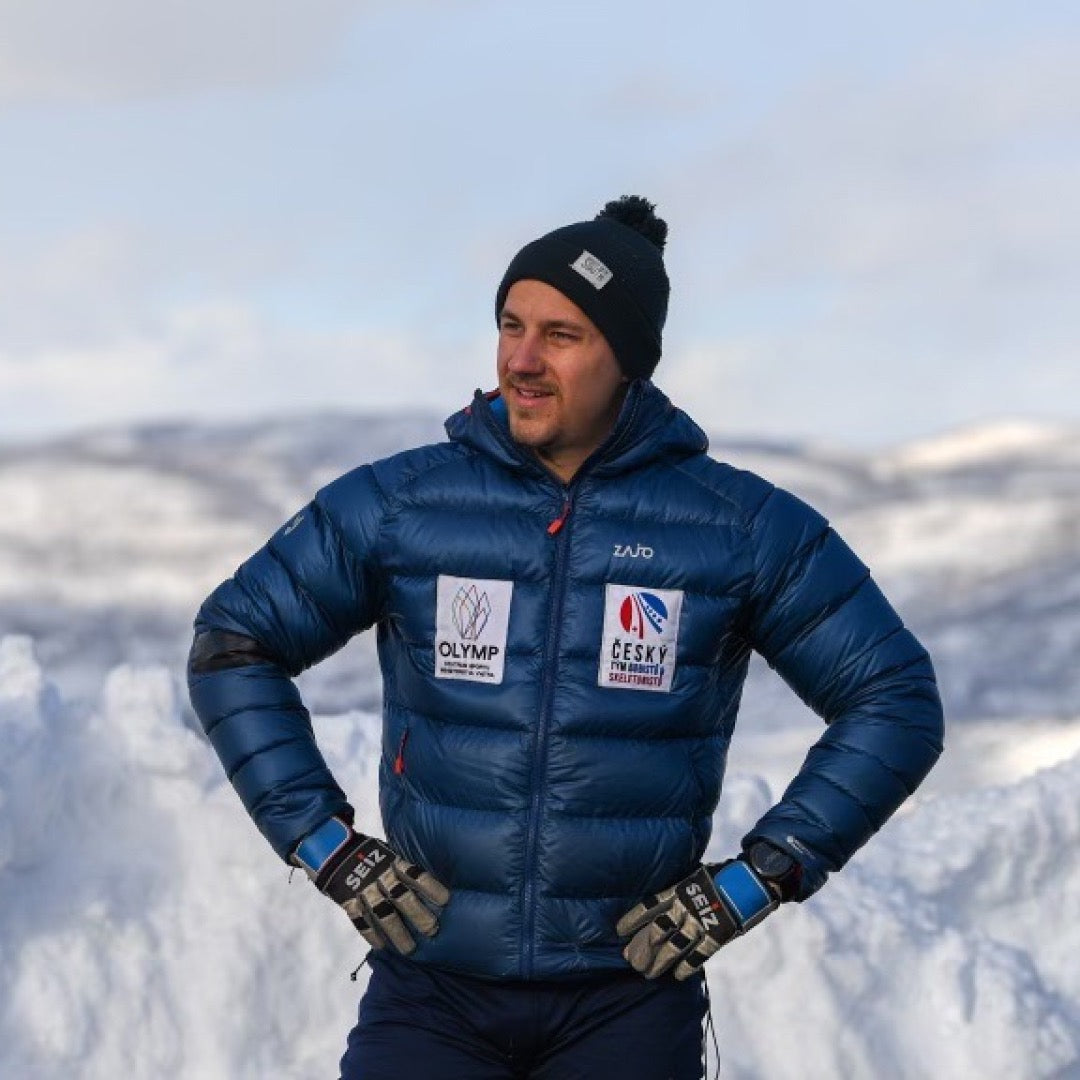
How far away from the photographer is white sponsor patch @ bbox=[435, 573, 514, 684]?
347cm

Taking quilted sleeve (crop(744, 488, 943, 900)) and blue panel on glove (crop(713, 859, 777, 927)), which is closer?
blue panel on glove (crop(713, 859, 777, 927))

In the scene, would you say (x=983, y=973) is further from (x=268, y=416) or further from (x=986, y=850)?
(x=268, y=416)

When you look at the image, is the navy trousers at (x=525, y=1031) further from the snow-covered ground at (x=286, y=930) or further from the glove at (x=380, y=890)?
the snow-covered ground at (x=286, y=930)

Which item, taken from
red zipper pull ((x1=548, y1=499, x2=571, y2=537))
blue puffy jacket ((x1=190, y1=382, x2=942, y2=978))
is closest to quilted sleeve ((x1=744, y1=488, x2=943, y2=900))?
blue puffy jacket ((x1=190, y1=382, x2=942, y2=978))

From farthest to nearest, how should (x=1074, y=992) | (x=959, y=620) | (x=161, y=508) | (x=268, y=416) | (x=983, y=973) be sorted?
(x=268, y=416) < (x=161, y=508) < (x=959, y=620) < (x=1074, y=992) < (x=983, y=973)

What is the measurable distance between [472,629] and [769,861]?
60 centimetres

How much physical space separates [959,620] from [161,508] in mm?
6026

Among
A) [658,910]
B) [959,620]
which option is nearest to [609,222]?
[658,910]

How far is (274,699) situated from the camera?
11.8 feet

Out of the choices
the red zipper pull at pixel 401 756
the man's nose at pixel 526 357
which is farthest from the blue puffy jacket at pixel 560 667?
the man's nose at pixel 526 357

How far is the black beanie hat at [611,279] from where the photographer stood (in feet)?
11.6

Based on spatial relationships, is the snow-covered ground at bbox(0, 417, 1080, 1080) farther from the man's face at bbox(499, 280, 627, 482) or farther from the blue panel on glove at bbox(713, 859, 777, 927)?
the man's face at bbox(499, 280, 627, 482)

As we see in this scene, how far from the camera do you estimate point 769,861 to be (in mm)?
3471

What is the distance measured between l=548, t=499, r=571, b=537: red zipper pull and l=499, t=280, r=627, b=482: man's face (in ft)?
0.21
